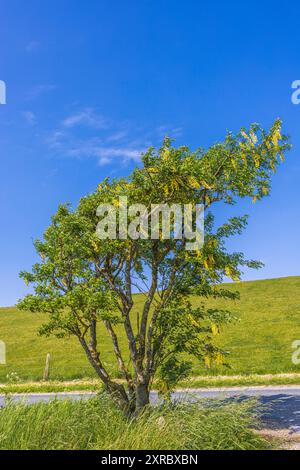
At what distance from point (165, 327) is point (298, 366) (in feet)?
53.7

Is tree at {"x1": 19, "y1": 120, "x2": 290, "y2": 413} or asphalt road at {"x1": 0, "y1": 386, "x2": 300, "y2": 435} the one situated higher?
tree at {"x1": 19, "y1": 120, "x2": 290, "y2": 413}

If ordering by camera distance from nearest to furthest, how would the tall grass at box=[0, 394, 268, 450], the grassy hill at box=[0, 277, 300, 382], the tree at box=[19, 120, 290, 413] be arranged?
the tall grass at box=[0, 394, 268, 450]
the tree at box=[19, 120, 290, 413]
the grassy hill at box=[0, 277, 300, 382]

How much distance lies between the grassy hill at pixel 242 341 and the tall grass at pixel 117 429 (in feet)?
30.8

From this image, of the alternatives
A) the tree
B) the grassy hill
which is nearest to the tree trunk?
the tree


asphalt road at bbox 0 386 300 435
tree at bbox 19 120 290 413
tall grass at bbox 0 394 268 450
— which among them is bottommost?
asphalt road at bbox 0 386 300 435

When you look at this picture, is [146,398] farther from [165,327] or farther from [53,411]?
[53,411]

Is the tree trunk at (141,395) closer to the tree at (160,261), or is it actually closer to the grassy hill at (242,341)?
the tree at (160,261)

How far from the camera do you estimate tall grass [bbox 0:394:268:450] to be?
35.1ft

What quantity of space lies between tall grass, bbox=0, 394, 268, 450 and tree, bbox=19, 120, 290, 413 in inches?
65.8

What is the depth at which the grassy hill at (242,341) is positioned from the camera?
30859mm

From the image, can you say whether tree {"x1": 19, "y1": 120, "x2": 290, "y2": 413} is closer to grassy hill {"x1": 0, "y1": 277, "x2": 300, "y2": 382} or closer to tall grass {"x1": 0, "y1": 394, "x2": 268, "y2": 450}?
tall grass {"x1": 0, "y1": 394, "x2": 268, "y2": 450}

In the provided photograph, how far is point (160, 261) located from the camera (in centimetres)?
1482

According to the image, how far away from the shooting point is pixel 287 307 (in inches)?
1938

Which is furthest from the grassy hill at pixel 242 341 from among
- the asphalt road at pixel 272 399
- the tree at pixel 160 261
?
the tree at pixel 160 261
